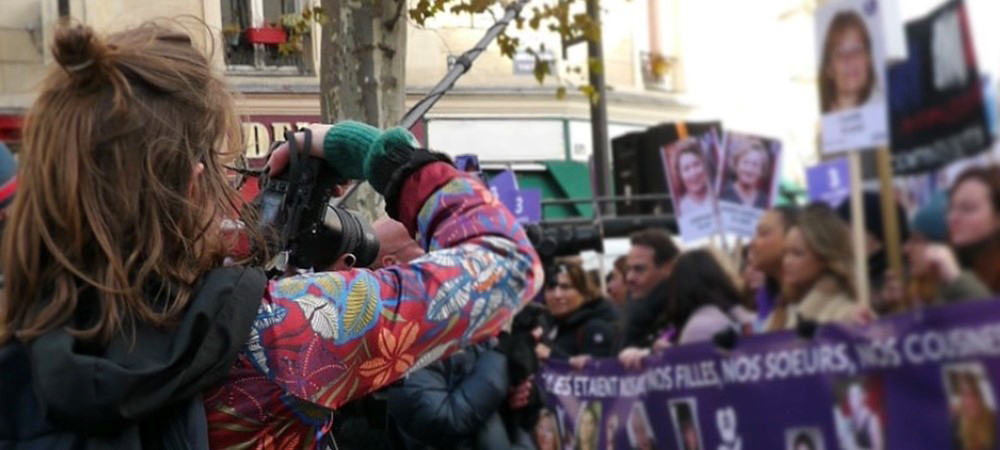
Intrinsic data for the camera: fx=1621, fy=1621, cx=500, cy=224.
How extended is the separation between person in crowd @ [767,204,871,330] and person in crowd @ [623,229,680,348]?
0.86 metres

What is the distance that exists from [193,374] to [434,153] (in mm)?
388

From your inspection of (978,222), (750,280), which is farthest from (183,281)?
(750,280)

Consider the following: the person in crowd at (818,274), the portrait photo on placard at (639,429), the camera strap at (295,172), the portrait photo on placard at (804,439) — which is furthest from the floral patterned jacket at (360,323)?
the portrait photo on placard at (639,429)

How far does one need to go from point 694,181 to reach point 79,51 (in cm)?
369

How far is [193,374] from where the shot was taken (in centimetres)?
173

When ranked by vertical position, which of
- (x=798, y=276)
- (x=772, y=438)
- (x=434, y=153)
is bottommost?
(x=772, y=438)

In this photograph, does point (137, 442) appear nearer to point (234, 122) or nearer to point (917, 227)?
point (234, 122)

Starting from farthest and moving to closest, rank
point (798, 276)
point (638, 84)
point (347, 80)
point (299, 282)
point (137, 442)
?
point (638, 84)
point (347, 80)
point (798, 276)
point (299, 282)
point (137, 442)

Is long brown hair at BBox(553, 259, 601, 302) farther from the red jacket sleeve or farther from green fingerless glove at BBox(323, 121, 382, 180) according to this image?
the red jacket sleeve

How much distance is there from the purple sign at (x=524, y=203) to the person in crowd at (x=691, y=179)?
9.03 feet

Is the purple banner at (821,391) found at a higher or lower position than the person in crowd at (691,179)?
lower

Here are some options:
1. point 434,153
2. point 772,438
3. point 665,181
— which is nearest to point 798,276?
point 772,438

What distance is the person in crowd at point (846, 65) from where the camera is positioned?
4.02m

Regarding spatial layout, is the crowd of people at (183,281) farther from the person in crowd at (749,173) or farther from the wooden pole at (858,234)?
the person in crowd at (749,173)
